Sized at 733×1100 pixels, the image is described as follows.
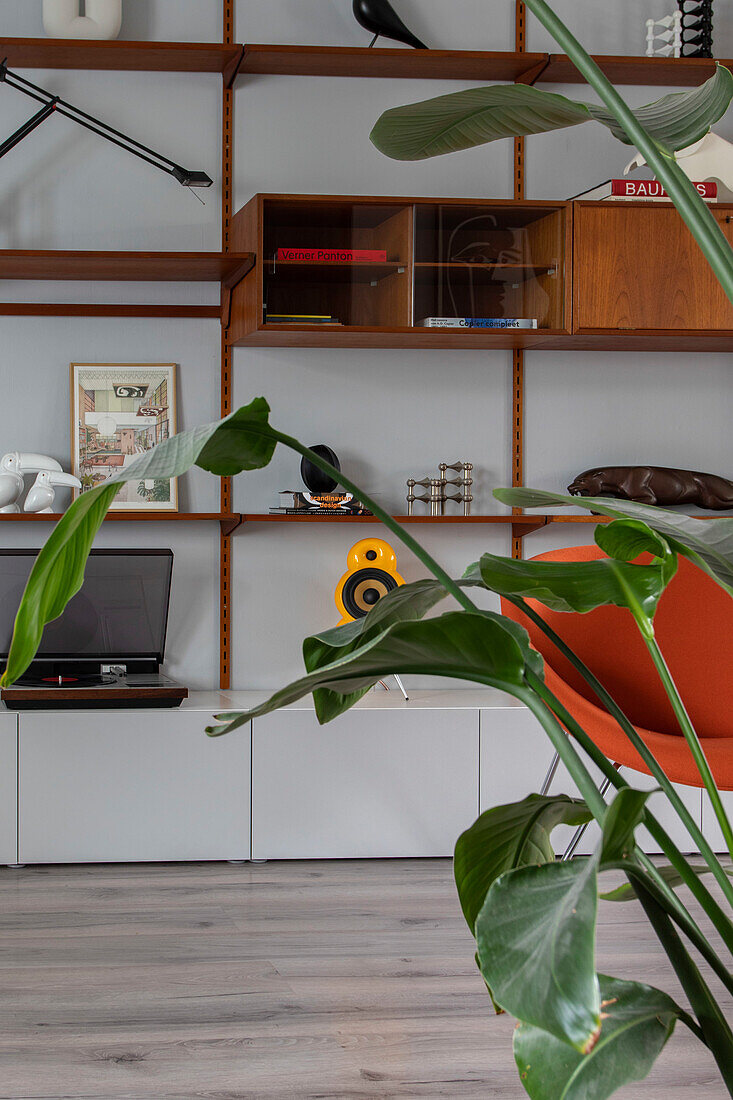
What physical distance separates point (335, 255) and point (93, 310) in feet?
2.54

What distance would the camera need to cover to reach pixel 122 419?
3.19m

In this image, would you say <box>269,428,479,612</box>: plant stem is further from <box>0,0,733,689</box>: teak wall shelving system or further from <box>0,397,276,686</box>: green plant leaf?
<box>0,0,733,689</box>: teak wall shelving system

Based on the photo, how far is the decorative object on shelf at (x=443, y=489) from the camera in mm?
3180

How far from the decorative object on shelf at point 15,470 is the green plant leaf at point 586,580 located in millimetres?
2513

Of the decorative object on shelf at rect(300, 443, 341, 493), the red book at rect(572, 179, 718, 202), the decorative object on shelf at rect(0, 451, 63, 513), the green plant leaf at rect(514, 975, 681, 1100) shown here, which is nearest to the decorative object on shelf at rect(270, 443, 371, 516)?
the decorative object on shelf at rect(300, 443, 341, 493)

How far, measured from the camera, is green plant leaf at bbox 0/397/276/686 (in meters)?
0.61

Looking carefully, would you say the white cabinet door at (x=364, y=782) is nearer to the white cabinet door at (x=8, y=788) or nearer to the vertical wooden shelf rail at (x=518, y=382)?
the white cabinet door at (x=8, y=788)

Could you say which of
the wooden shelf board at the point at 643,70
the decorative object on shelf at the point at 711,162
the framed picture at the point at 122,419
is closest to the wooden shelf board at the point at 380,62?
the wooden shelf board at the point at 643,70

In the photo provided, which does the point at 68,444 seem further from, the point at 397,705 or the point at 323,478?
the point at 397,705

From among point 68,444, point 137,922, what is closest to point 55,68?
point 68,444

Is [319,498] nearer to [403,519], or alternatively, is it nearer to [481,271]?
[403,519]

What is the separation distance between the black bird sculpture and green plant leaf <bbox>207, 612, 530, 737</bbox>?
2.92 m

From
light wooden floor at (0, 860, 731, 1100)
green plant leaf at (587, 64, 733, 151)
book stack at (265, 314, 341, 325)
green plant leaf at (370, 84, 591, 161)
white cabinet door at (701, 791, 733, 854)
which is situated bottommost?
light wooden floor at (0, 860, 731, 1100)

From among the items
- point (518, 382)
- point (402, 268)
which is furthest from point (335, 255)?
point (518, 382)
